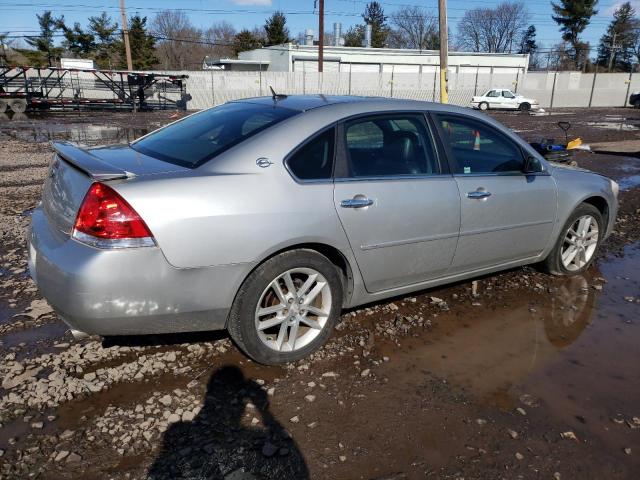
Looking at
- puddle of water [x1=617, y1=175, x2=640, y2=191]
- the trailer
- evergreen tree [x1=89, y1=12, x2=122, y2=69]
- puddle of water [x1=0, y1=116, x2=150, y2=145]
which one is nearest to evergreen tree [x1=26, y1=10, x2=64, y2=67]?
evergreen tree [x1=89, y1=12, x2=122, y2=69]

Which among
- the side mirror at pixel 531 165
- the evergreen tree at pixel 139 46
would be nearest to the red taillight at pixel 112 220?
the side mirror at pixel 531 165

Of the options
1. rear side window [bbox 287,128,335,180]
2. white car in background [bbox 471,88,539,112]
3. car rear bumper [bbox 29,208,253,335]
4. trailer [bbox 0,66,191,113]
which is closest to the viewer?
car rear bumper [bbox 29,208,253,335]

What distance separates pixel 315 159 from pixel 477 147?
1667 millimetres

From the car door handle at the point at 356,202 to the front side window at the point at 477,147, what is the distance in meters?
0.92

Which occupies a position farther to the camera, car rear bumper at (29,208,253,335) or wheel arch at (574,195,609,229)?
wheel arch at (574,195,609,229)

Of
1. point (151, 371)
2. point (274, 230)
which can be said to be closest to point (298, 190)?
point (274, 230)

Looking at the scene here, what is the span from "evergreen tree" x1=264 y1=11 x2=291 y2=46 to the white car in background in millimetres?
33661

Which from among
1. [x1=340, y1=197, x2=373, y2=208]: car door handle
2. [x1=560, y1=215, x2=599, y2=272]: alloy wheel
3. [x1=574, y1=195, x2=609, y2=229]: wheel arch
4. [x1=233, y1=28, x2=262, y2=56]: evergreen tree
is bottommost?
[x1=560, y1=215, x2=599, y2=272]: alloy wheel

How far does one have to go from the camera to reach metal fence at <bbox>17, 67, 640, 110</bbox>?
31.6m

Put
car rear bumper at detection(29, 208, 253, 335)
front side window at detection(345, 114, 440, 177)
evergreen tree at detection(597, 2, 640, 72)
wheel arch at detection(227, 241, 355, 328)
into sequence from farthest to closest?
evergreen tree at detection(597, 2, 640, 72), front side window at detection(345, 114, 440, 177), wheel arch at detection(227, 241, 355, 328), car rear bumper at detection(29, 208, 253, 335)

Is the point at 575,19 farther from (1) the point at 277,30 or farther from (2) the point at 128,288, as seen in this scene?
(2) the point at 128,288

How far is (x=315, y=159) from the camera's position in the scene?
3.23m

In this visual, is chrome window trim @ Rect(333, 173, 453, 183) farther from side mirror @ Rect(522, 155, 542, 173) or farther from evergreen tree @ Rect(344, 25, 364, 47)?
evergreen tree @ Rect(344, 25, 364, 47)

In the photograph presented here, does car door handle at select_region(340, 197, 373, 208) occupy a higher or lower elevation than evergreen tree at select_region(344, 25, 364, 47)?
lower
